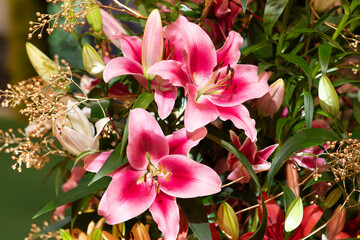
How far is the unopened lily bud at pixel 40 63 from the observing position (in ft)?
1.72

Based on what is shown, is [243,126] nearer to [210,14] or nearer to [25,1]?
[210,14]

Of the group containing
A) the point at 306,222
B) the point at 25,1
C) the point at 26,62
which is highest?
the point at 306,222

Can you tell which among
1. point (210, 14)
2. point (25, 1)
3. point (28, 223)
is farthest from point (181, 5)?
point (25, 1)

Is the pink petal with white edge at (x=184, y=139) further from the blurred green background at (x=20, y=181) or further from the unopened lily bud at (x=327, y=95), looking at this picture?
→ the blurred green background at (x=20, y=181)

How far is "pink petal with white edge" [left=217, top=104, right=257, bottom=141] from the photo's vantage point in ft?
1.36

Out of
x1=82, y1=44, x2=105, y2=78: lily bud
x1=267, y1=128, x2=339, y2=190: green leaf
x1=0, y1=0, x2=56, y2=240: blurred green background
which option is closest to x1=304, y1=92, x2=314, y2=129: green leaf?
x1=267, y1=128, x2=339, y2=190: green leaf

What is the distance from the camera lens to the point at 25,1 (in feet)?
9.50

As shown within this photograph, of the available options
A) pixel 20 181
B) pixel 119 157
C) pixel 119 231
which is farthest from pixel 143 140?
pixel 20 181

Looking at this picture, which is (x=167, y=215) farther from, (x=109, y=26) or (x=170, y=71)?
(x=109, y=26)

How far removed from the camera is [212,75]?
1.49 feet

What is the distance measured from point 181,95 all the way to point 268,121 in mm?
104

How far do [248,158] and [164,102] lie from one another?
0.35 feet

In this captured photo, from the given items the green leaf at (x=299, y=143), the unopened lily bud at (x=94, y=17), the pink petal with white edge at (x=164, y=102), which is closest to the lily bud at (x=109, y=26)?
the unopened lily bud at (x=94, y=17)

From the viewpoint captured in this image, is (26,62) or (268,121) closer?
(268,121)
